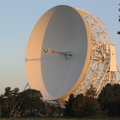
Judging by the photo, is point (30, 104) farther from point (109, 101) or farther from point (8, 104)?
point (109, 101)

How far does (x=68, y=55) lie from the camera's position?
50406 mm

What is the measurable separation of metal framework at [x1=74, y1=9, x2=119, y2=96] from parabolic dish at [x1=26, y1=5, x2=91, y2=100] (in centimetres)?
195

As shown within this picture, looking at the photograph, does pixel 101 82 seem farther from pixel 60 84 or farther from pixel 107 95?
pixel 60 84

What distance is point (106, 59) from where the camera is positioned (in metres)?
52.2

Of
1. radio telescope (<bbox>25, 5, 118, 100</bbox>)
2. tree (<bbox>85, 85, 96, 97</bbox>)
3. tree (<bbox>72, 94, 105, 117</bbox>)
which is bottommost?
tree (<bbox>72, 94, 105, 117</bbox>)

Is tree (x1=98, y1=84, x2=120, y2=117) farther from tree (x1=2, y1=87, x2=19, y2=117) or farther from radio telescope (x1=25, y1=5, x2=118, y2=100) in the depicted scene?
tree (x1=2, y1=87, x2=19, y2=117)

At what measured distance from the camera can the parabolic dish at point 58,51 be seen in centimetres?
4684

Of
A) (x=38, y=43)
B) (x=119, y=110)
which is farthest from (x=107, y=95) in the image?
(x=38, y=43)

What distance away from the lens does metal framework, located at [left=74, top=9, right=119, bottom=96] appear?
160 feet

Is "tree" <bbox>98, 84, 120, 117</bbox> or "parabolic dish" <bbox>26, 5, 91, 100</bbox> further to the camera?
"tree" <bbox>98, 84, 120, 117</bbox>

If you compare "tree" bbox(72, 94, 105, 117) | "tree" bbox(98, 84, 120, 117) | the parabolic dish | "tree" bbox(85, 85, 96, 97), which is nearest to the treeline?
"tree" bbox(98, 84, 120, 117)

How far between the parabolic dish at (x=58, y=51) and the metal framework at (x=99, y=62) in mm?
1952

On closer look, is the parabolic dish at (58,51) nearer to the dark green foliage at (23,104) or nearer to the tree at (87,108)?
the dark green foliage at (23,104)

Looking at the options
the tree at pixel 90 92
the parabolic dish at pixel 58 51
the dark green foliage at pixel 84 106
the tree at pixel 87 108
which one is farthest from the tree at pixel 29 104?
the tree at pixel 90 92
